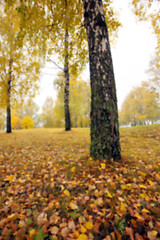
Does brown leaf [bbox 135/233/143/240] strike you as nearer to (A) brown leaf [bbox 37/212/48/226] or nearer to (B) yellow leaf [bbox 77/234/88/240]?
(B) yellow leaf [bbox 77/234/88/240]

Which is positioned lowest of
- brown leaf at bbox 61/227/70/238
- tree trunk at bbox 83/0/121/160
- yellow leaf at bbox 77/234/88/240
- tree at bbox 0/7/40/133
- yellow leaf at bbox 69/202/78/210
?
brown leaf at bbox 61/227/70/238

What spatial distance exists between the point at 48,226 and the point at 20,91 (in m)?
9.80

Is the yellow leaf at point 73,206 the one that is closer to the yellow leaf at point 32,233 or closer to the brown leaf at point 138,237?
the yellow leaf at point 32,233

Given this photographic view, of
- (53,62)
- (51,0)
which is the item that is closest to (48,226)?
(51,0)

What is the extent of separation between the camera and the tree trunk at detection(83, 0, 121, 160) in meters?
2.80

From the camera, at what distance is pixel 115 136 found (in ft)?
9.38

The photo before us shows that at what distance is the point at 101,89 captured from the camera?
2805 mm

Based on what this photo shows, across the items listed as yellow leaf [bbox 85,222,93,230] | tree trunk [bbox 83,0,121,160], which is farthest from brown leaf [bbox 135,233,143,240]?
tree trunk [bbox 83,0,121,160]

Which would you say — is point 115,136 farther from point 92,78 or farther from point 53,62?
point 53,62

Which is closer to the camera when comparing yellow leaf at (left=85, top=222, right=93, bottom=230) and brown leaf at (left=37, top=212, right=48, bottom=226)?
yellow leaf at (left=85, top=222, right=93, bottom=230)

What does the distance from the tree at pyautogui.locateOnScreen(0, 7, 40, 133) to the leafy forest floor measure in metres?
7.83

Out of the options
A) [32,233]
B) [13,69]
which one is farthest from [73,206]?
[13,69]

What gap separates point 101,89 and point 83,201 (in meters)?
2.38

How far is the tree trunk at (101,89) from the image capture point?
280 cm
